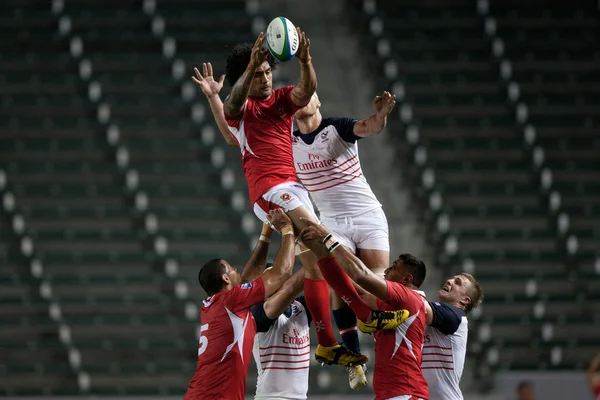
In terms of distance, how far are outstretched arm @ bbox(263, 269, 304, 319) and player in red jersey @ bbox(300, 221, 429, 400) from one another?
1.67 feet

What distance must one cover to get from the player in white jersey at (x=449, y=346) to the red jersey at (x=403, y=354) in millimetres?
377

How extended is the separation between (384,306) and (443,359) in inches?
33.4

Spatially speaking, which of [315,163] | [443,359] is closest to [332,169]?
[315,163]

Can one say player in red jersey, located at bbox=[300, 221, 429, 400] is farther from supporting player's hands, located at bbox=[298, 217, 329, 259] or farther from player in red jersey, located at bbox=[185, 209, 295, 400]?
player in red jersey, located at bbox=[185, 209, 295, 400]

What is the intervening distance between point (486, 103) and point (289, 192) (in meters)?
8.49

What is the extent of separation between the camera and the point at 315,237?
5.34 meters

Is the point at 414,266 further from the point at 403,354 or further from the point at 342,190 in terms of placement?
the point at 342,190

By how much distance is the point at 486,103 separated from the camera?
1345cm

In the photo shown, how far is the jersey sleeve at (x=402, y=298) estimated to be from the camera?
5.56 m

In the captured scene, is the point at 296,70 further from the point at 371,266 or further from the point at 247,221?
the point at 371,266

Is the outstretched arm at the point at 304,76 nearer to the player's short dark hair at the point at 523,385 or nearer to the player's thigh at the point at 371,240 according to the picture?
the player's thigh at the point at 371,240

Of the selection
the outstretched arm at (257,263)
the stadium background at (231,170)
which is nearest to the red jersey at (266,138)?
the outstretched arm at (257,263)

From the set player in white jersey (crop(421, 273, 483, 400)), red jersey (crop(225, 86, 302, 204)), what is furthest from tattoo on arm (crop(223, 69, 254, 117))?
player in white jersey (crop(421, 273, 483, 400))

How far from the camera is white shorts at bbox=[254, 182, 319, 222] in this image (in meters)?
5.52
